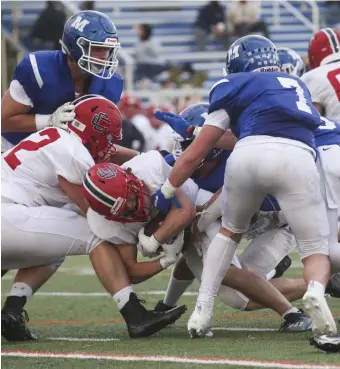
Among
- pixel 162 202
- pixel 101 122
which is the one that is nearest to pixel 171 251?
pixel 162 202

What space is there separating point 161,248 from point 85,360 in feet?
2.88

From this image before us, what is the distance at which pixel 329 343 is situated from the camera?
4.01 meters

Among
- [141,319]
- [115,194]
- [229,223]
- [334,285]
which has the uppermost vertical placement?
[115,194]

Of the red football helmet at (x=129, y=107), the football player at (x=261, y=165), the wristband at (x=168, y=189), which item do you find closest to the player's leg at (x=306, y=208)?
the football player at (x=261, y=165)

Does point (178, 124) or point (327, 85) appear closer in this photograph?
point (178, 124)

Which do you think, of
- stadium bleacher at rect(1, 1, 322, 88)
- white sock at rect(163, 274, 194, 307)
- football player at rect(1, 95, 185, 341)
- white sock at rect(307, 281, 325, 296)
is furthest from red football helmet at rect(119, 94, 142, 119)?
white sock at rect(307, 281, 325, 296)

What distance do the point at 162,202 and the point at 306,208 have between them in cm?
73

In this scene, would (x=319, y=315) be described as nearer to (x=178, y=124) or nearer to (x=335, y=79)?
(x=178, y=124)

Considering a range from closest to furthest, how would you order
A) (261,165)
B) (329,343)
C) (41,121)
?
1. (329,343)
2. (261,165)
3. (41,121)

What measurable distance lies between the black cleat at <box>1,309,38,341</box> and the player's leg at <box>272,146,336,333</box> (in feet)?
4.54

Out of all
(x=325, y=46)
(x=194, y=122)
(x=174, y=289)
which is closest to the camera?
(x=194, y=122)

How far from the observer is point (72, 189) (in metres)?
4.88

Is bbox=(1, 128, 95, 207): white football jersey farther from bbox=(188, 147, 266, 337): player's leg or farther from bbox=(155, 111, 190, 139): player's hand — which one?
bbox=(188, 147, 266, 337): player's leg

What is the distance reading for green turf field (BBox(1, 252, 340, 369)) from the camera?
3.96 metres
